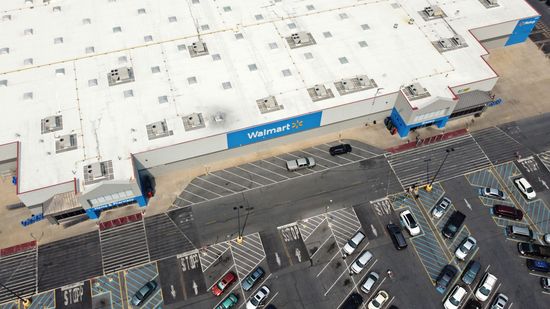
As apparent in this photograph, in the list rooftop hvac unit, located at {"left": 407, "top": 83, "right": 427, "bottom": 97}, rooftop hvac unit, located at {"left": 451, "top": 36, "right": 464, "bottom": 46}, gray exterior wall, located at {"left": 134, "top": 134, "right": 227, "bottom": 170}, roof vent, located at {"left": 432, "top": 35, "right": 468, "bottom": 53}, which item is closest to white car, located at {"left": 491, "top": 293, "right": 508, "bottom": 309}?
rooftop hvac unit, located at {"left": 407, "top": 83, "right": 427, "bottom": 97}

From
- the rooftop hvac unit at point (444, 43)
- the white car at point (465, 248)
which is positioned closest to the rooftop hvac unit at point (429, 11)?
the rooftop hvac unit at point (444, 43)

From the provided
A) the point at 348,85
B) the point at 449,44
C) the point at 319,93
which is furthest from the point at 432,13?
the point at 319,93

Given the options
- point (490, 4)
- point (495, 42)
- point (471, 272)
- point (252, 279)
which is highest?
point (490, 4)

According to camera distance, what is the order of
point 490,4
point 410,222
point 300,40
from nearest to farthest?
point 410,222 < point 300,40 < point 490,4

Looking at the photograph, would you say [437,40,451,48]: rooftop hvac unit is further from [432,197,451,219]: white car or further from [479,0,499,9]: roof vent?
[432,197,451,219]: white car

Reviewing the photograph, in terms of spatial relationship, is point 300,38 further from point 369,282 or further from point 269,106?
point 369,282

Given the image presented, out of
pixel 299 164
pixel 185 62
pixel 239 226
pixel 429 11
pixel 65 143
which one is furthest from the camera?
pixel 429 11
